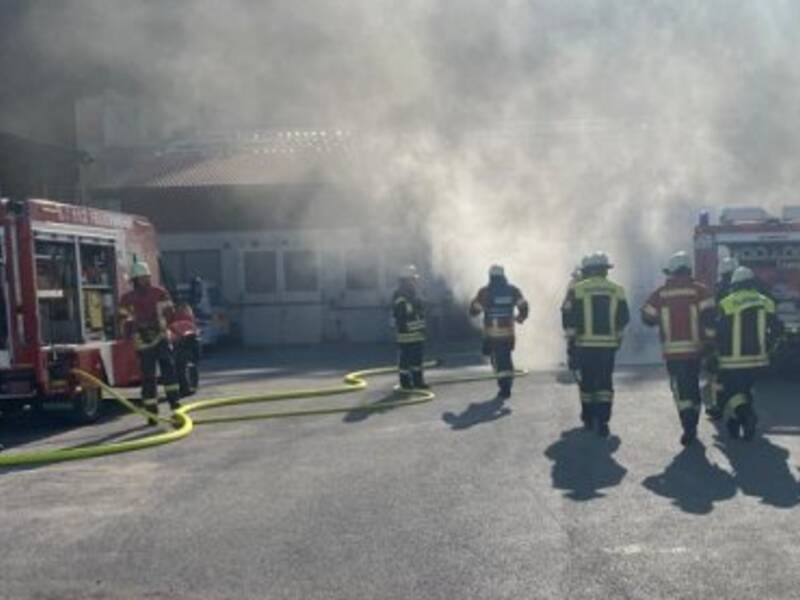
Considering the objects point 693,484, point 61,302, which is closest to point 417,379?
point 61,302

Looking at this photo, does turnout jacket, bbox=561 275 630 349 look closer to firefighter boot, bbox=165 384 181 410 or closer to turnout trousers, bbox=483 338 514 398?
turnout trousers, bbox=483 338 514 398

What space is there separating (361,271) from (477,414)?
14.2 metres

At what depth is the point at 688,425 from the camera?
8500 mm

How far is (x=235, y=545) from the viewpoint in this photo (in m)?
5.82

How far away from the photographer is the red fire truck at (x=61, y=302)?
1012cm

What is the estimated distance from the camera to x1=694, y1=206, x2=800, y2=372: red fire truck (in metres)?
13.4

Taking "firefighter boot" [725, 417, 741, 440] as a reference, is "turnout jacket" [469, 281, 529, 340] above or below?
above

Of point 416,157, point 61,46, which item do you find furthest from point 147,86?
point 416,157

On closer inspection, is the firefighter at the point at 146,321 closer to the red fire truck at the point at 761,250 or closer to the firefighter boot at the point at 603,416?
the firefighter boot at the point at 603,416

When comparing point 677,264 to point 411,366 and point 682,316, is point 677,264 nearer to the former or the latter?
point 682,316

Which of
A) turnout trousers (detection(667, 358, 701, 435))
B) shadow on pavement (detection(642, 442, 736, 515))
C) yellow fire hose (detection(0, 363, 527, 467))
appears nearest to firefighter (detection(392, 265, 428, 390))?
yellow fire hose (detection(0, 363, 527, 467))

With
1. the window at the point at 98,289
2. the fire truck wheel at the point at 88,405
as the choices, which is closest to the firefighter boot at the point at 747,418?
the fire truck wheel at the point at 88,405

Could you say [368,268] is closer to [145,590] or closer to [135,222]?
[135,222]

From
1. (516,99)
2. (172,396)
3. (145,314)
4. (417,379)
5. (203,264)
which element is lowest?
(417,379)
